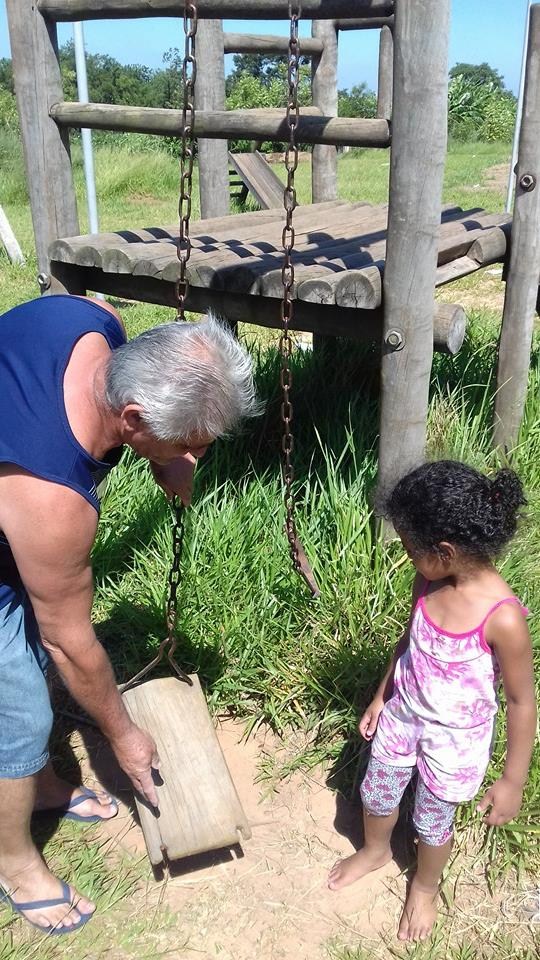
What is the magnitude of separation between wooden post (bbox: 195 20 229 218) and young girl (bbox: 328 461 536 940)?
2.89 metres

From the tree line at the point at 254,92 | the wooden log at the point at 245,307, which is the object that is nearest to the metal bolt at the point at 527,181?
the wooden log at the point at 245,307

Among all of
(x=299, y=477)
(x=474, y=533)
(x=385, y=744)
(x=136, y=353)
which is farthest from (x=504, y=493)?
(x=299, y=477)

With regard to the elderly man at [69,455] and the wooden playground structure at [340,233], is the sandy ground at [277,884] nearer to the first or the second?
the elderly man at [69,455]

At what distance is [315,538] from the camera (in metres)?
3.10

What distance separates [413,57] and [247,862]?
7.59ft

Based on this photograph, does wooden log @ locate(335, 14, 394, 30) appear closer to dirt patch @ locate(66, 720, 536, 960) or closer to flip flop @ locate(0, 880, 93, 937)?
dirt patch @ locate(66, 720, 536, 960)

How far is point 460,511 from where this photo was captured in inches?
72.7

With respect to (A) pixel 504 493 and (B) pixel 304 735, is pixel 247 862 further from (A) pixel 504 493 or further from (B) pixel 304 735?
(A) pixel 504 493

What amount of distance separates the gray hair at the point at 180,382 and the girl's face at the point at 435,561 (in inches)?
20.4

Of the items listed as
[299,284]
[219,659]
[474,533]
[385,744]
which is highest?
[299,284]

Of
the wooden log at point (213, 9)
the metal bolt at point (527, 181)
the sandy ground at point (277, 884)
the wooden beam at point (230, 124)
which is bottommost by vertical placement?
the sandy ground at point (277, 884)

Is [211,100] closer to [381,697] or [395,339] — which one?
[395,339]

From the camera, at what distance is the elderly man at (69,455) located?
5.66 ft

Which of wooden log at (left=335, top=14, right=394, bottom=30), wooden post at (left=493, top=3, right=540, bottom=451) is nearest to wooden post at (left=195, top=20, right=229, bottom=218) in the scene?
wooden log at (left=335, top=14, right=394, bottom=30)
